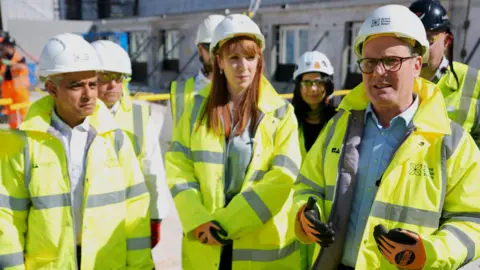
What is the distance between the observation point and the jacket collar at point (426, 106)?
1707mm

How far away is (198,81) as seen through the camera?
11.6 feet

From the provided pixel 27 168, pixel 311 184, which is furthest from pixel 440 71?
pixel 27 168

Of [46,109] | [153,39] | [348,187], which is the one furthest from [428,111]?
[153,39]

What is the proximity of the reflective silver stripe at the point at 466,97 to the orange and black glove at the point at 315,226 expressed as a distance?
1.39m

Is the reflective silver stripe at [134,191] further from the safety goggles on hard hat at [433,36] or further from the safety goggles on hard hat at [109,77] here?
the safety goggles on hard hat at [433,36]

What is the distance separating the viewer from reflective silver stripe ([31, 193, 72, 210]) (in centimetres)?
196

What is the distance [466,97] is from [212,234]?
1.79 meters

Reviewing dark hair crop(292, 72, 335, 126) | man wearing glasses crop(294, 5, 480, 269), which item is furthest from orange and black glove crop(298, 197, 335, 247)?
dark hair crop(292, 72, 335, 126)

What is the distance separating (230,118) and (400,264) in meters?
1.25

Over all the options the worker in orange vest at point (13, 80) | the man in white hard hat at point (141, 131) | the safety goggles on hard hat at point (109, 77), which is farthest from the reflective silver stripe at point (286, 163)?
the worker in orange vest at point (13, 80)

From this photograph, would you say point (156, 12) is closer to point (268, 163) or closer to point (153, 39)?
point (153, 39)

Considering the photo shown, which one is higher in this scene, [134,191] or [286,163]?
[286,163]

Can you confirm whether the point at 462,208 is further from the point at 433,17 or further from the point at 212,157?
the point at 433,17

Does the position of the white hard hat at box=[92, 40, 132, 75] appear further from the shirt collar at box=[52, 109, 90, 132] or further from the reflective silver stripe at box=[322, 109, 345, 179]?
the reflective silver stripe at box=[322, 109, 345, 179]
